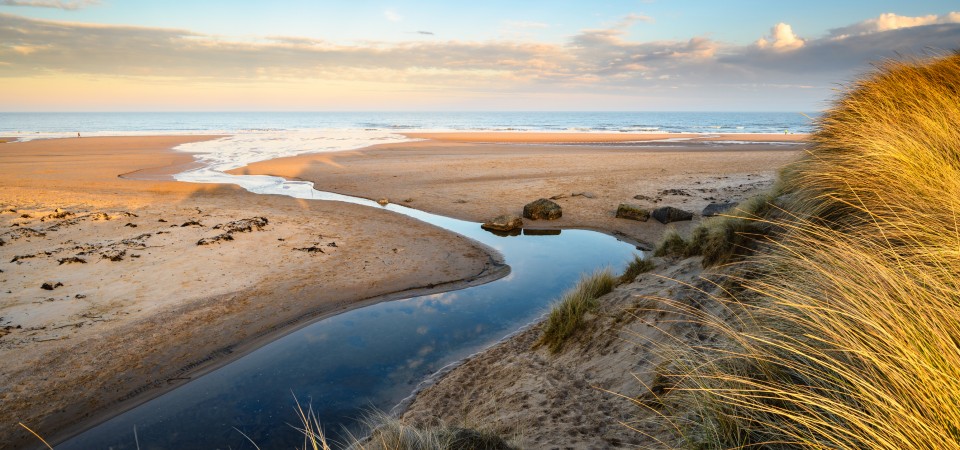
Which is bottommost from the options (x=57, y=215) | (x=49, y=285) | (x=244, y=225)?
(x=49, y=285)

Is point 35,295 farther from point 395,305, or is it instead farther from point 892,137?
point 892,137

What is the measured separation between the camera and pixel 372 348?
746 centimetres

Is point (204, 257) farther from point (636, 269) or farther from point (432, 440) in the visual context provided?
point (432, 440)

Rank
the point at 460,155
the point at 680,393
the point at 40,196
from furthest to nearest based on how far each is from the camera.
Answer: the point at 460,155
the point at 40,196
the point at 680,393

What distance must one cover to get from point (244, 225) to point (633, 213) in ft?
38.8

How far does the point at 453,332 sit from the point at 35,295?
7.77m

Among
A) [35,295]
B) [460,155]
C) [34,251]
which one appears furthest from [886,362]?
[460,155]

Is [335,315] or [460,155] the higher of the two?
[460,155]

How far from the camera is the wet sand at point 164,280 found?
257 inches

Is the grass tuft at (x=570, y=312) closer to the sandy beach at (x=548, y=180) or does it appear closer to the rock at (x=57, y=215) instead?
the sandy beach at (x=548, y=180)

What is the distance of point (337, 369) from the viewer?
685cm

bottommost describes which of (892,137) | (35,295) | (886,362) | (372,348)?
(372,348)

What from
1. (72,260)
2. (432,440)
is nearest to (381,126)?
(72,260)

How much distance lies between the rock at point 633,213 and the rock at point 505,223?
10.7ft
